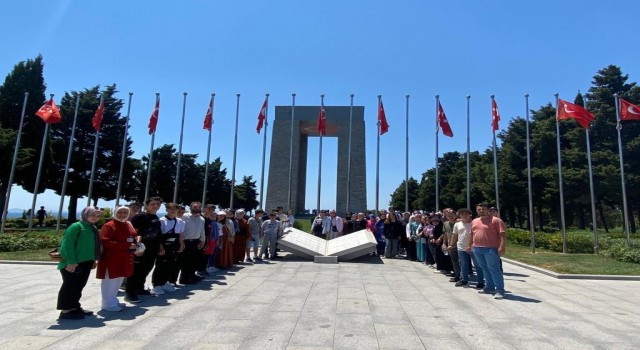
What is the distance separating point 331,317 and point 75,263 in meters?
3.44

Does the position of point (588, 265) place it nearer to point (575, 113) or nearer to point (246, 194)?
point (575, 113)

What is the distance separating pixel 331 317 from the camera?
17.7ft

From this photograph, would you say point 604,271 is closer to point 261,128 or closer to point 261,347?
point 261,347

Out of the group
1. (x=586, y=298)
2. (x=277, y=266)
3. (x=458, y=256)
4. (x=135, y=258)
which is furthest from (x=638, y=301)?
(x=135, y=258)

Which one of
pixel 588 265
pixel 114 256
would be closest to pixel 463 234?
pixel 588 265

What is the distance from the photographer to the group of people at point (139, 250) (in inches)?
202

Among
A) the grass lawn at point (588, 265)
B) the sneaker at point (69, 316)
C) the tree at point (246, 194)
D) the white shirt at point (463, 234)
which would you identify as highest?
the tree at point (246, 194)

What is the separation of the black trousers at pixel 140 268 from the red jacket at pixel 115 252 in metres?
0.61

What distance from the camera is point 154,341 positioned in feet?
13.9

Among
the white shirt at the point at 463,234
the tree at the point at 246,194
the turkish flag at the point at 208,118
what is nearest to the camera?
the white shirt at the point at 463,234

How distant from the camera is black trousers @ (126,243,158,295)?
626 cm

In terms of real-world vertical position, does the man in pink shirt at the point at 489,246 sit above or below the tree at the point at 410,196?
below

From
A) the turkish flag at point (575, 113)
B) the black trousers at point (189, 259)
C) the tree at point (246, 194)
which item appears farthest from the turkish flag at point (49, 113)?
the tree at point (246, 194)

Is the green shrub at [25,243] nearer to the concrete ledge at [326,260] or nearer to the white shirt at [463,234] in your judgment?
the concrete ledge at [326,260]
